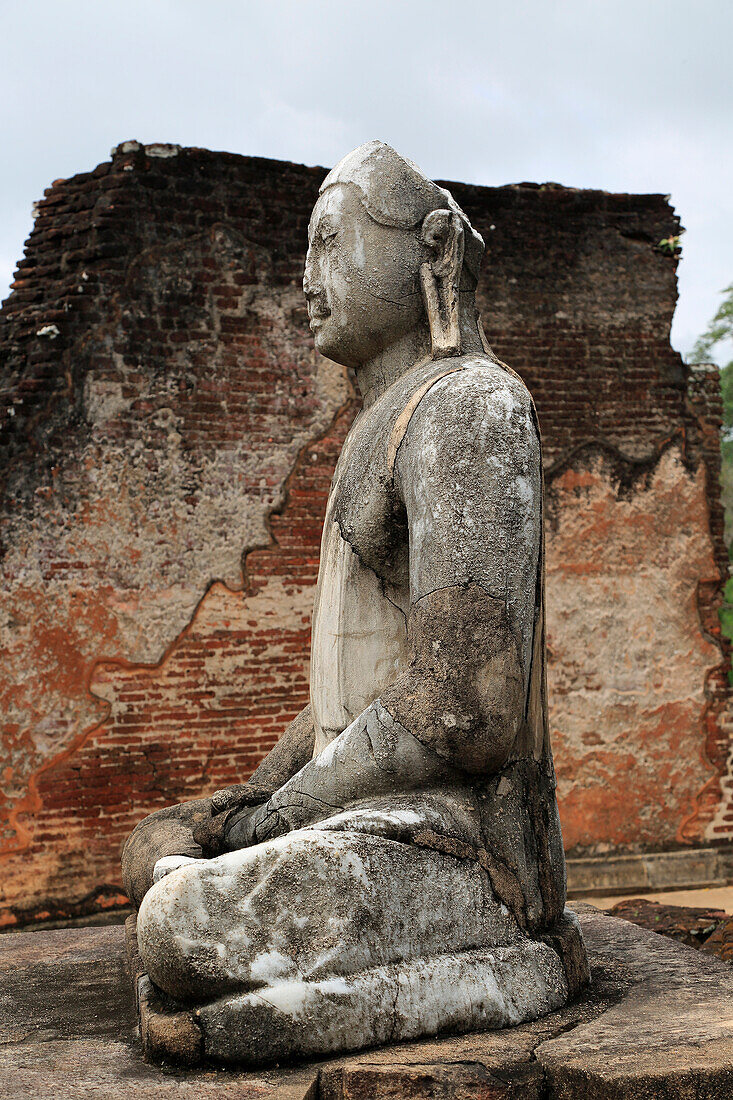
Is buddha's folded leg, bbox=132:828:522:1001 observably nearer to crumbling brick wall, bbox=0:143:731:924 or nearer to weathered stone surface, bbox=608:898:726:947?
weathered stone surface, bbox=608:898:726:947

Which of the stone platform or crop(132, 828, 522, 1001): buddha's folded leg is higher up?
crop(132, 828, 522, 1001): buddha's folded leg

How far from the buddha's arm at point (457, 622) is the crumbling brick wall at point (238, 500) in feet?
12.4

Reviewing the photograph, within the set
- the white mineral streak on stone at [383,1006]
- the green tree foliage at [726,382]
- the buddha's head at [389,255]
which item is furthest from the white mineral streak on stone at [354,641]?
the green tree foliage at [726,382]

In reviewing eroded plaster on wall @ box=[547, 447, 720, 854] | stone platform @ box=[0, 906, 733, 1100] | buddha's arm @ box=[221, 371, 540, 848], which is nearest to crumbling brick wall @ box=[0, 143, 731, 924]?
eroded plaster on wall @ box=[547, 447, 720, 854]

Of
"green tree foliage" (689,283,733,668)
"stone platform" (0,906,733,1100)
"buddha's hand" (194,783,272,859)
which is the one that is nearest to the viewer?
"stone platform" (0,906,733,1100)

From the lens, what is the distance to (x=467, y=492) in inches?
85.3

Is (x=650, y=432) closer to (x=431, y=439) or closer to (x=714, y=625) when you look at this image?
(x=714, y=625)

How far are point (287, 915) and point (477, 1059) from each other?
411mm

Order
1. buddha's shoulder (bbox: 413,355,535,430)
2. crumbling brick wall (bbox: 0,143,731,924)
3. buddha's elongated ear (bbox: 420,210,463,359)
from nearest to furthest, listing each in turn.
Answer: buddha's shoulder (bbox: 413,355,535,430) → buddha's elongated ear (bbox: 420,210,463,359) → crumbling brick wall (bbox: 0,143,731,924)

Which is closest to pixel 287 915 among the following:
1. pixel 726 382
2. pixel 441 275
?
pixel 441 275

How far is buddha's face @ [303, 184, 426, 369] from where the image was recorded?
2.51m

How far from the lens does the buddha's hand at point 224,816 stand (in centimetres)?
235

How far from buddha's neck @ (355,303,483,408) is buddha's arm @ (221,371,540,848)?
340mm

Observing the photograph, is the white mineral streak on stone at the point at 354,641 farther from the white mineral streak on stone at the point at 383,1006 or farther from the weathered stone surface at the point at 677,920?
the weathered stone surface at the point at 677,920
